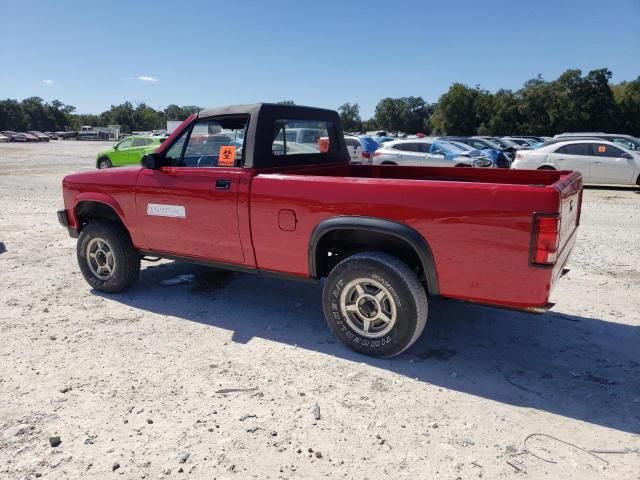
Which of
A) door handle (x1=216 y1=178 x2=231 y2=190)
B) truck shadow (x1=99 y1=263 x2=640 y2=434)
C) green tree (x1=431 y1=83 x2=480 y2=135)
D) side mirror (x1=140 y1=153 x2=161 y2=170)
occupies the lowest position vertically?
truck shadow (x1=99 y1=263 x2=640 y2=434)

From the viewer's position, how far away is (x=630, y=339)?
3.92 metres

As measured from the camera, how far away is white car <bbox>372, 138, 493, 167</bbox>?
14914 millimetres

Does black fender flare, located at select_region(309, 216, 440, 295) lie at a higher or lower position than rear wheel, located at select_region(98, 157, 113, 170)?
higher

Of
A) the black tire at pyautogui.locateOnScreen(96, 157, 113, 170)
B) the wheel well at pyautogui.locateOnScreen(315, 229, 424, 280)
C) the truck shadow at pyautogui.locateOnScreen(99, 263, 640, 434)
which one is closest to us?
the truck shadow at pyautogui.locateOnScreen(99, 263, 640, 434)

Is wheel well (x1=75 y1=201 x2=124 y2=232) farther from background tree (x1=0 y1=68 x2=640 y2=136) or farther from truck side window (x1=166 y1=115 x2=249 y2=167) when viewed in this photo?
background tree (x1=0 y1=68 x2=640 y2=136)

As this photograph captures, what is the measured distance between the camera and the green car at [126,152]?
63.7ft

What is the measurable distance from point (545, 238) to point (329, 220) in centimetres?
142

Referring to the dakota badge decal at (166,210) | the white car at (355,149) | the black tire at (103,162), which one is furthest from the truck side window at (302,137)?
the black tire at (103,162)

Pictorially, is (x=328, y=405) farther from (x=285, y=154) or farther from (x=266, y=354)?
(x=285, y=154)

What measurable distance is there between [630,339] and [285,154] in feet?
10.6

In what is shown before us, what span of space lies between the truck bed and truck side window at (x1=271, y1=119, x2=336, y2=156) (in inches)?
24.2

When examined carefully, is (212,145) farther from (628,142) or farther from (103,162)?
(628,142)

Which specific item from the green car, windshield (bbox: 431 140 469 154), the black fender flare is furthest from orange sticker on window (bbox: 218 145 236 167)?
the green car

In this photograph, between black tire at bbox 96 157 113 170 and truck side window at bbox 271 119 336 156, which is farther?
black tire at bbox 96 157 113 170
